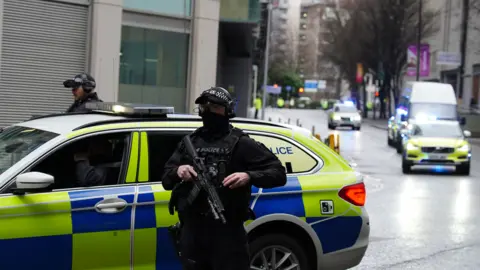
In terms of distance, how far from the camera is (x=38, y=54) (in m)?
19.7

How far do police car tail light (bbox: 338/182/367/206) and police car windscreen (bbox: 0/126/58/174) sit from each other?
235cm

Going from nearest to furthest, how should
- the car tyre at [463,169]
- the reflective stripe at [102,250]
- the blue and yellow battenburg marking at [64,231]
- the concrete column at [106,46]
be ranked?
the blue and yellow battenburg marking at [64,231] → the reflective stripe at [102,250] → the concrete column at [106,46] → the car tyre at [463,169]

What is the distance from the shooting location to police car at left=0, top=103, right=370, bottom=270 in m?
5.09

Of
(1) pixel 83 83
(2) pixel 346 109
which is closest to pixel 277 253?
(1) pixel 83 83

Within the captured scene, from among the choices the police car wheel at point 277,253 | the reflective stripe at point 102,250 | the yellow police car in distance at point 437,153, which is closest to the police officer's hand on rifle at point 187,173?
the reflective stripe at point 102,250

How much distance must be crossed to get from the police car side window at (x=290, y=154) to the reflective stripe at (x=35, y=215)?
170 centimetres

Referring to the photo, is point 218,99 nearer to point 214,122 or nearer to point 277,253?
point 214,122

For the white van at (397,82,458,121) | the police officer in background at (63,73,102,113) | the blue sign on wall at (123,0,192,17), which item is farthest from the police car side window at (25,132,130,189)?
the white van at (397,82,458,121)

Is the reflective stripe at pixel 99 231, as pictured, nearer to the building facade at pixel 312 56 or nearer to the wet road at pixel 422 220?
the wet road at pixel 422 220

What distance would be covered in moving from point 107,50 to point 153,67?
2.08 meters

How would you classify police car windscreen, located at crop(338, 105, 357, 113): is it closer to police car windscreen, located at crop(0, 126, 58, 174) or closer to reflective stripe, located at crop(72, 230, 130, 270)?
police car windscreen, located at crop(0, 126, 58, 174)

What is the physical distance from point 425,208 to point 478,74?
154ft

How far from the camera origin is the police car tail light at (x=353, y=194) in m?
6.06

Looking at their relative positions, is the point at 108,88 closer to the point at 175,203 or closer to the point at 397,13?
the point at 175,203
